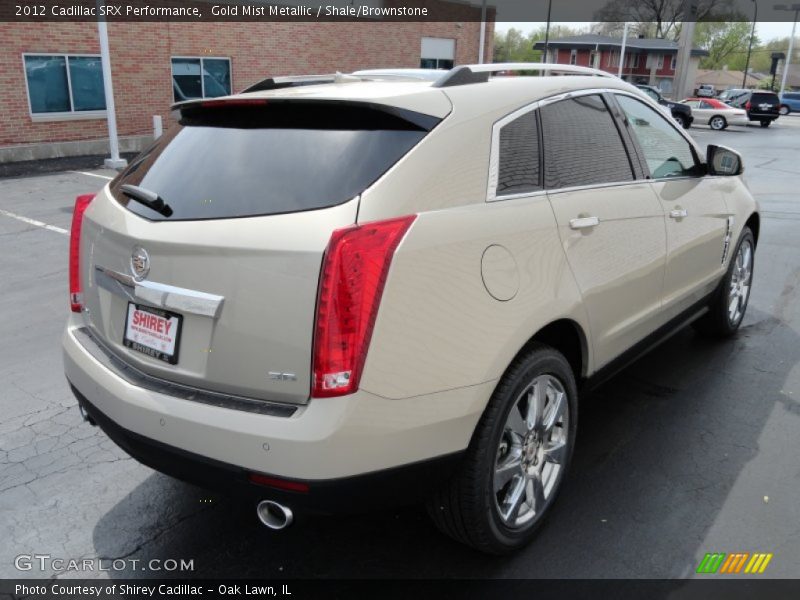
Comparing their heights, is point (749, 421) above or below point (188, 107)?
below

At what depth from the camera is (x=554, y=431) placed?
3.02 metres

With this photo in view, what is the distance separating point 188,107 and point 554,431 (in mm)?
2072

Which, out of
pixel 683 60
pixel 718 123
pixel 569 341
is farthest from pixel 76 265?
pixel 683 60

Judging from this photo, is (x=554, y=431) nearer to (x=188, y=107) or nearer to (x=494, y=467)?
(x=494, y=467)

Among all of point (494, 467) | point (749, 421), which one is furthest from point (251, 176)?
point (749, 421)

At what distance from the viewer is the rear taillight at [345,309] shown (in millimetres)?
2123

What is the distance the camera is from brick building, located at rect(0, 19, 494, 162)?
15.7m

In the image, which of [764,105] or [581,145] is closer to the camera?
[581,145]

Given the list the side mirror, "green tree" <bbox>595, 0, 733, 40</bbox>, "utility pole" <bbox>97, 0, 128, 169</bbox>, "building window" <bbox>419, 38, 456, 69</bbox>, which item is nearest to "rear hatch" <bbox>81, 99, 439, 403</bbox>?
the side mirror

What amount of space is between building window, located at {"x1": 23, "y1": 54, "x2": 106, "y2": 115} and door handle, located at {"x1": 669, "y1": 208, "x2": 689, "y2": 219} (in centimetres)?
1615

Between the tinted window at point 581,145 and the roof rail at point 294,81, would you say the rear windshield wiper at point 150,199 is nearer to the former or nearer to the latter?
the roof rail at point 294,81

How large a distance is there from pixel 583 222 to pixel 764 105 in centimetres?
3912

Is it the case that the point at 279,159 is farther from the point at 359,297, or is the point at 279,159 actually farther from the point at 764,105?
the point at 764,105

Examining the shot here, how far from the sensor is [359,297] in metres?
2.14
